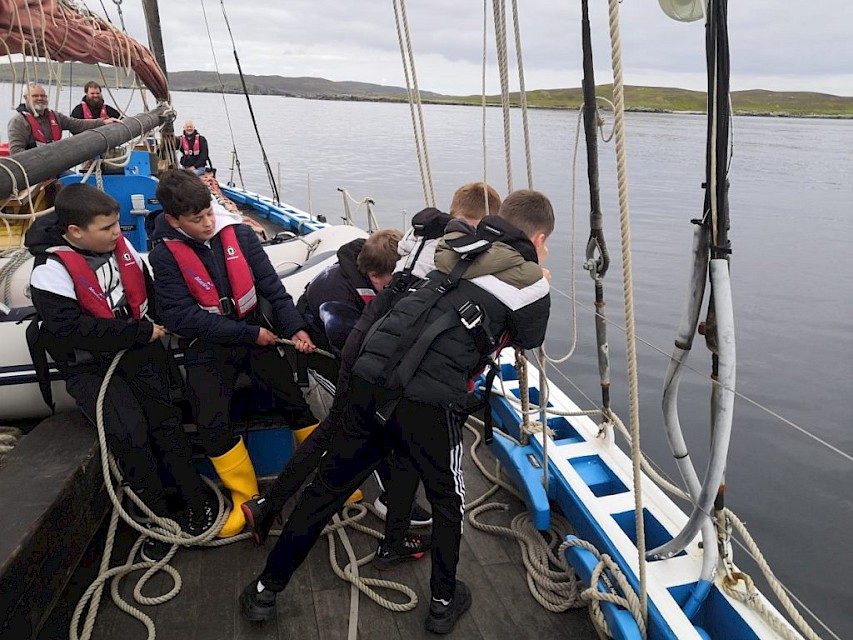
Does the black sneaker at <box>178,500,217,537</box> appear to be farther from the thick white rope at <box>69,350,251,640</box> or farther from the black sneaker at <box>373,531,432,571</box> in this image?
the black sneaker at <box>373,531,432,571</box>

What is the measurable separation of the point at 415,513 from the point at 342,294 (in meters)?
1.01

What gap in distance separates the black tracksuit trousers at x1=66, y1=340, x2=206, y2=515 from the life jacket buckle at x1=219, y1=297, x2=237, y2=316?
0.30 metres

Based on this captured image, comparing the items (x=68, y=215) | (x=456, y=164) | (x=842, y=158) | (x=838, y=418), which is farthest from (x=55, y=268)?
(x=842, y=158)

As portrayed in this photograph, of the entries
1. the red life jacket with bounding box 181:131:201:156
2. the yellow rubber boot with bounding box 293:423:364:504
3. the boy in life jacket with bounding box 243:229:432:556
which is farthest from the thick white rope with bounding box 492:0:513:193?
the red life jacket with bounding box 181:131:201:156

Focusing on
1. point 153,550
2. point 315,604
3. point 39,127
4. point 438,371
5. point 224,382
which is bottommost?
point 315,604

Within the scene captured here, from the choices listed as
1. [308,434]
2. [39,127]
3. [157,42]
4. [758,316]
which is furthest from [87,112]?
[758,316]

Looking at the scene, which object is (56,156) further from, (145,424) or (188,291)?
(145,424)

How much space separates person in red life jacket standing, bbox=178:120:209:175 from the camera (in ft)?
36.8

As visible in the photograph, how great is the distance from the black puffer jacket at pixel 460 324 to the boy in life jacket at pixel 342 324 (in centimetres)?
53

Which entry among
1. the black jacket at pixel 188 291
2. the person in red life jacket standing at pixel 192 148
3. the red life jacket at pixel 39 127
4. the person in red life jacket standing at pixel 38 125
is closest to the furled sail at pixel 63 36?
the person in red life jacket standing at pixel 38 125

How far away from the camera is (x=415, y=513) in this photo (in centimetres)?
269

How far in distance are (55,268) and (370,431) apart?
4.33 ft

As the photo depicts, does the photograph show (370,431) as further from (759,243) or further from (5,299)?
(759,243)

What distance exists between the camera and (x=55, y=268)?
7.39 ft
